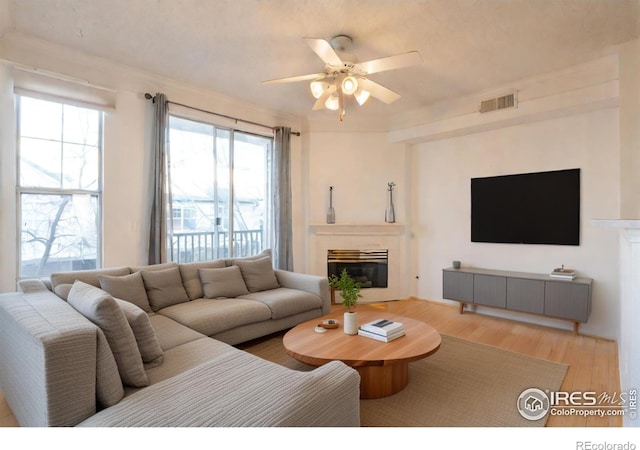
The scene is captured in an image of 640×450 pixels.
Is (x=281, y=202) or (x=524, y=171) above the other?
(x=524, y=171)

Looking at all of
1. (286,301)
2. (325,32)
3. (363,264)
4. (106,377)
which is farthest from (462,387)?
(325,32)

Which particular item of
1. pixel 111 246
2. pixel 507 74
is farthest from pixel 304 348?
pixel 507 74

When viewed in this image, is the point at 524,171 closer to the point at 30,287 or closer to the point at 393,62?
the point at 393,62

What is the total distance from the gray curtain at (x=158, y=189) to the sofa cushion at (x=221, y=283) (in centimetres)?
56

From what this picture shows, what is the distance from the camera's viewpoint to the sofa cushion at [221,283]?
3.25m

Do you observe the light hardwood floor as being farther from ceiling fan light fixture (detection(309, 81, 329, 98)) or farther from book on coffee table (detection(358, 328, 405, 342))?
ceiling fan light fixture (detection(309, 81, 329, 98))

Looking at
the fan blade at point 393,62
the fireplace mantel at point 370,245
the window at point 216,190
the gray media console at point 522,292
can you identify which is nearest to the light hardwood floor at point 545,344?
the gray media console at point 522,292

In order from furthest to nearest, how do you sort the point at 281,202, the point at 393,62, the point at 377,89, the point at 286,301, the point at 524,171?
the point at 281,202, the point at 524,171, the point at 286,301, the point at 377,89, the point at 393,62

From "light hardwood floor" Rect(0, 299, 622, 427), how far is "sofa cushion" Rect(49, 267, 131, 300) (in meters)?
0.76

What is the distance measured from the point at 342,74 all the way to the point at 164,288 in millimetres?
2507

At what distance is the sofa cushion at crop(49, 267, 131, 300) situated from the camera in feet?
7.33

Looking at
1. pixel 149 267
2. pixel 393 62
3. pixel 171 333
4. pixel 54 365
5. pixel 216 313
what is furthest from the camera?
pixel 149 267

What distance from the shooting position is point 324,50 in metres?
2.32

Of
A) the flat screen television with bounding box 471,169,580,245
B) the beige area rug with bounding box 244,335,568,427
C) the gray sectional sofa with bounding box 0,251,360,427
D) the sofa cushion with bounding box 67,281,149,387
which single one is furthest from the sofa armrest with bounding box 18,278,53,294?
the flat screen television with bounding box 471,169,580,245
